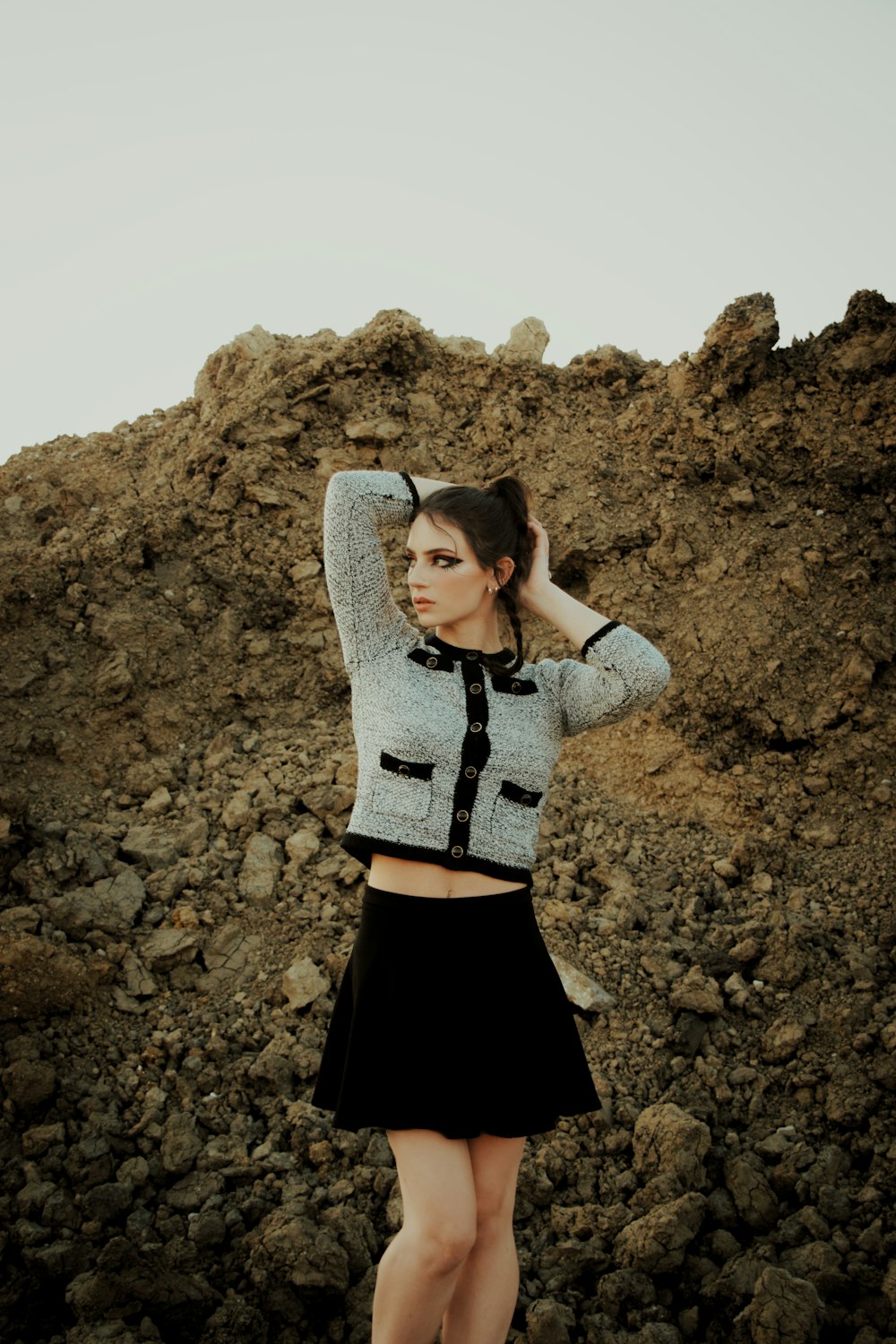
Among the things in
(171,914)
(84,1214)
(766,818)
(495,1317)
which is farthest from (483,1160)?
(766,818)

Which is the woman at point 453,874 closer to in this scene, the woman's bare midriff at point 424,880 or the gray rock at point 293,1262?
the woman's bare midriff at point 424,880

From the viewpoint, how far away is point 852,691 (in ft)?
18.8

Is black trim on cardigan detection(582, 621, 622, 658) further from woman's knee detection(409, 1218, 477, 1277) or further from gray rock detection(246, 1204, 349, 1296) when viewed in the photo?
gray rock detection(246, 1204, 349, 1296)

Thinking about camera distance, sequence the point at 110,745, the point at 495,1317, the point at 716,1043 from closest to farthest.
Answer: the point at 495,1317 < the point at 716,1043 < the point at 110,745

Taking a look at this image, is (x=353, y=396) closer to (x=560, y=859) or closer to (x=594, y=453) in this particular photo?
(x=594, y=453)

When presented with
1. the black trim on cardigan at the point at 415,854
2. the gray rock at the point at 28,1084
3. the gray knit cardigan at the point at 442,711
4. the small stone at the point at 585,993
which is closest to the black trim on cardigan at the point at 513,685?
the gray knit cardigan at the point at 442,711

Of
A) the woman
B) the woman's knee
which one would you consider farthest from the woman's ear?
the woman's knee

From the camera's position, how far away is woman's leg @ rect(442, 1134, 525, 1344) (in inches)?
98.8

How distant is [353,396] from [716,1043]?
16.4 feet

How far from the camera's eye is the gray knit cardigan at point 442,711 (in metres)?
2.59

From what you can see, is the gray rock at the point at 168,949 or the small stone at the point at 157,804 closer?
the gray rock at the point at 168,949

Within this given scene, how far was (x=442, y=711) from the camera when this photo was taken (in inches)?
105

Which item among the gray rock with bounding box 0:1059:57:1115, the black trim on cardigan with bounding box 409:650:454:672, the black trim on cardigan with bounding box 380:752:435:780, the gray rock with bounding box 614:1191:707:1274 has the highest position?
the black trim on cardigan with bounding box 409:650:454:672

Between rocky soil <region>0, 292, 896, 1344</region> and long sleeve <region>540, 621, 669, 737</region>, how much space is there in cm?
196
